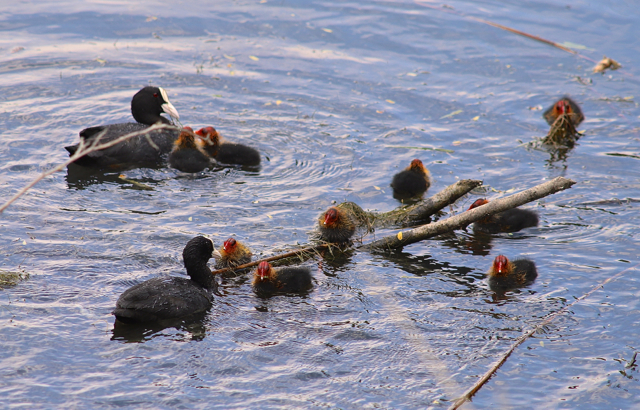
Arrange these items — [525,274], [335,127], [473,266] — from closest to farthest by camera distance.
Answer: [525,274], [473,266], [335,127]

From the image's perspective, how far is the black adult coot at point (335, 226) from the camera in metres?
8.11

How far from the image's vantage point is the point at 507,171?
10.4m

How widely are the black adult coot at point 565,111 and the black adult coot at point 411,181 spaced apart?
3.22 meters

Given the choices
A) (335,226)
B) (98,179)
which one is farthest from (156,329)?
(98,179)

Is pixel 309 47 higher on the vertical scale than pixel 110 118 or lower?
higher

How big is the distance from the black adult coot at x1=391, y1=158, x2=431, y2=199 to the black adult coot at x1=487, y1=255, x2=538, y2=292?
2.47 metres

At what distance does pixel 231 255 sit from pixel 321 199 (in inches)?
86.9

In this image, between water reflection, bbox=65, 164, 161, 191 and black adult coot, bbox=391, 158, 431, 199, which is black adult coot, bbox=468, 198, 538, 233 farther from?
water reflection, bbox=65, 164, 161, 191

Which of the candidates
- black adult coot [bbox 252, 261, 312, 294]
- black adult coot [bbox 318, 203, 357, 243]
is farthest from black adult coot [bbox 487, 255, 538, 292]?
black adult coot [bbox 252, 261, 312, 294]

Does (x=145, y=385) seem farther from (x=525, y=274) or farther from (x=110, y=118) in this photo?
(x=110, y=118)

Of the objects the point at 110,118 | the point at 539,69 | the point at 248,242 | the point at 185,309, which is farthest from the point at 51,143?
the point at 539,69

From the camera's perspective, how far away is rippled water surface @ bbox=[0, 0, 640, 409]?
585cm

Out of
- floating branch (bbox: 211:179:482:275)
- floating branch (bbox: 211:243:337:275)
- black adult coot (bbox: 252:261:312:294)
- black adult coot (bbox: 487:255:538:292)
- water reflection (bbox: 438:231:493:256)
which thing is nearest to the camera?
black adult coot (bbox: 252:261:312:294)

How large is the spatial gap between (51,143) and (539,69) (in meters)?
9.29
